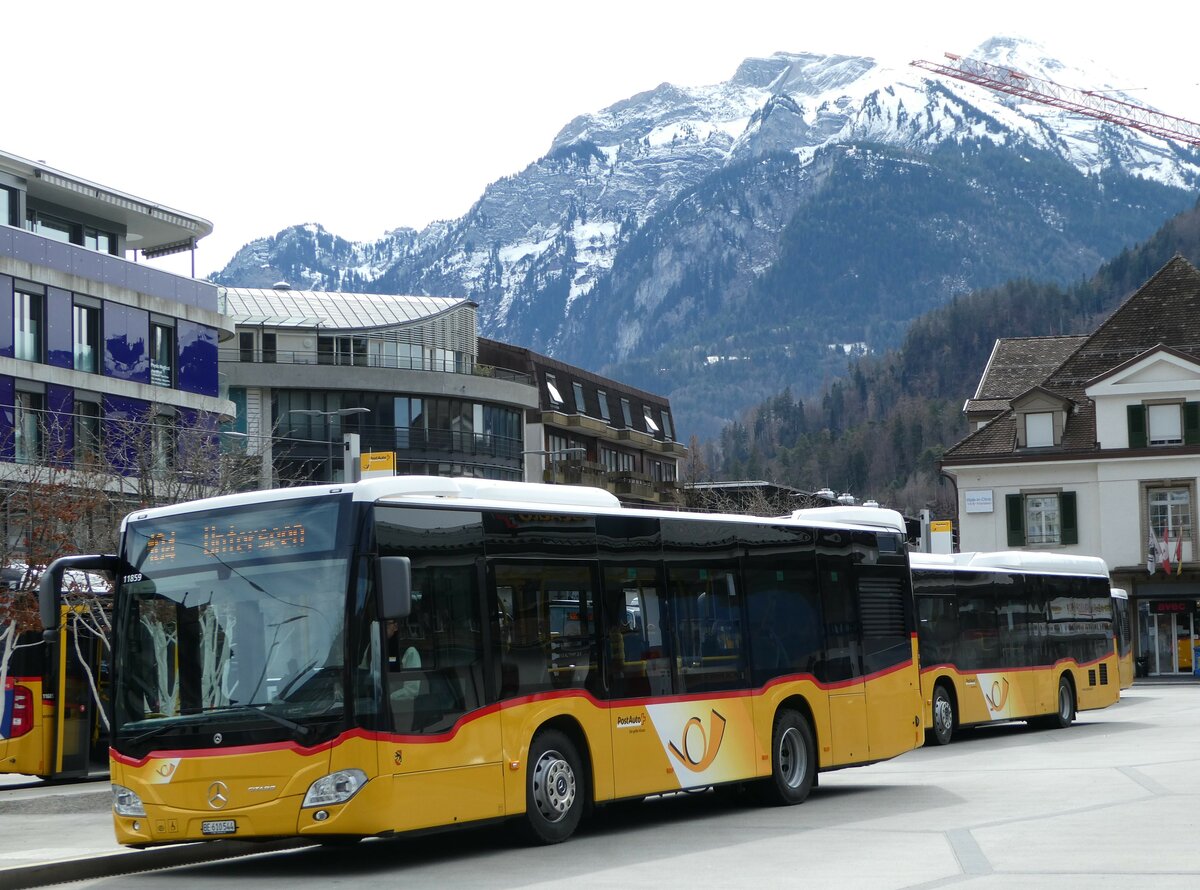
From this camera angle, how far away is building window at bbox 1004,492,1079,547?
6275cm

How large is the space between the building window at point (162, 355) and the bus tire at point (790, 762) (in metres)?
36.7

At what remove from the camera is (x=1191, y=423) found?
200ft

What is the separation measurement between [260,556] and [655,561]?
413 centimetres

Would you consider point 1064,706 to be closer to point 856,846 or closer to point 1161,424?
point 856,846

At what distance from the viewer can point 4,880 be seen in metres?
12.3

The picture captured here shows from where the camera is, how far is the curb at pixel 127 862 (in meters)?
12.5

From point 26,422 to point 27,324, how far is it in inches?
108

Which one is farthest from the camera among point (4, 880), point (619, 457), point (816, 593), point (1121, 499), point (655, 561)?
point (619, 457)

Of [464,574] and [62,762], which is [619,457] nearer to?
[62,762]

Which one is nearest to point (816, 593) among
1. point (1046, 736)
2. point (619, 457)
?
point (1046, 736)

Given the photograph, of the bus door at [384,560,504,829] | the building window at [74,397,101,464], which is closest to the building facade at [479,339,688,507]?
the building window at [74,397,101,464]

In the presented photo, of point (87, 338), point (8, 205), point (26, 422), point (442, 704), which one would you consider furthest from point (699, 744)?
point (8, 205)

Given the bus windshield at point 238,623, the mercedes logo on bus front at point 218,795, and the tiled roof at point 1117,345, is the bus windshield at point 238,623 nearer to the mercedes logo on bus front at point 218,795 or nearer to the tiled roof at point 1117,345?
the mercedes logo on bus front at point 218,795

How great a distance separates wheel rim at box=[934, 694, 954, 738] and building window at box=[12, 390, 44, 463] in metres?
24.1
